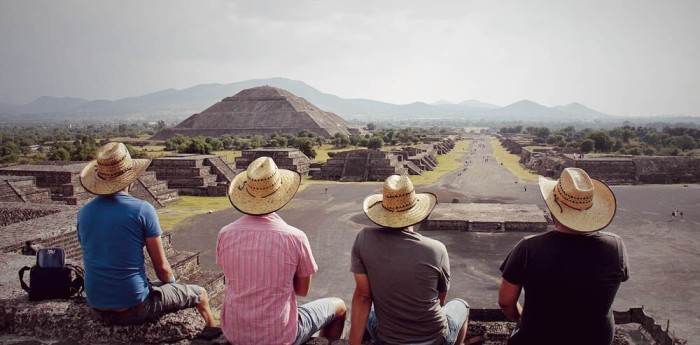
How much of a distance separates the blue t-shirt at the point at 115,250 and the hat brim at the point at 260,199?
0.70 m

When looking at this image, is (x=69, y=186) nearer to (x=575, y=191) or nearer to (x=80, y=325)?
(x=80, y=325)

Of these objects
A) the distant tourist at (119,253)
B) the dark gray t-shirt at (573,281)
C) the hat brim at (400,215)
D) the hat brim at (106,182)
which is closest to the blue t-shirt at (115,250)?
the distant tourist at (119,253)

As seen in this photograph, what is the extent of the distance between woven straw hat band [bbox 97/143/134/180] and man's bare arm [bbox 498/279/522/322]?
3.07 m

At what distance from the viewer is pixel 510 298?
3156 mm

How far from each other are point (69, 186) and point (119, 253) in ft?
63.7

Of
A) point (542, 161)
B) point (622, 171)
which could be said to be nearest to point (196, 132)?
point (542, 161)

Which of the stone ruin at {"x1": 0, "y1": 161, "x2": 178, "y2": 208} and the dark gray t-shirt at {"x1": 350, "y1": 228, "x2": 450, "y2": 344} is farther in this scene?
the stone ruin at {"x1": 0, "y1": 161, "x2": 178, "y2": 208}

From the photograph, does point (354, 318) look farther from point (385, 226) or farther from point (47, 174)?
point (47, 174)

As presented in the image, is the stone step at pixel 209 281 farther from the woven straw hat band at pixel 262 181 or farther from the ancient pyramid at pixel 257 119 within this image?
the ancient pyramid at pixel 257 119

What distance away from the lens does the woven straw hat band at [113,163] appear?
144 inches

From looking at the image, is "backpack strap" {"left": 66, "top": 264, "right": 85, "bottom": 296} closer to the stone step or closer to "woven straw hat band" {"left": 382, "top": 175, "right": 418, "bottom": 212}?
"woven straw hat band" {"left": 382, "top": 175, "right": 418, "bottom": 212}

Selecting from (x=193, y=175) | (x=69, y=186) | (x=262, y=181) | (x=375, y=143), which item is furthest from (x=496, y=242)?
(x=375, y=143)

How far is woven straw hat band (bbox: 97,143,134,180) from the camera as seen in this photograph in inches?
144

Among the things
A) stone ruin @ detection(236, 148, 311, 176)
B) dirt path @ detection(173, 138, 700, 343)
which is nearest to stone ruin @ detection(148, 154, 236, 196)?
dirt path @ detection(173, 138, 700, 343)
